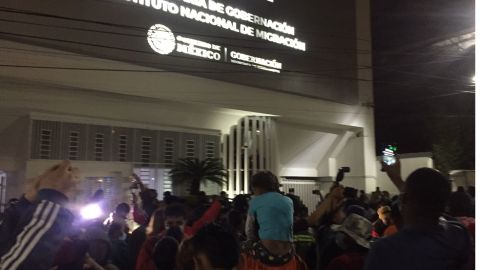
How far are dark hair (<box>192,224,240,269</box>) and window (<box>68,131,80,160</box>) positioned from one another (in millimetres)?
12999

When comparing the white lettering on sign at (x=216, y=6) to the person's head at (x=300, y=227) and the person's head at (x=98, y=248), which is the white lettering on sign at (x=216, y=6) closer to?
the person's head at (x=300, y=227)

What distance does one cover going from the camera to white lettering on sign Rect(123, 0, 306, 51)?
1596cm

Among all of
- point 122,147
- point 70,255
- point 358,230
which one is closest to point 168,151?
point 122,147

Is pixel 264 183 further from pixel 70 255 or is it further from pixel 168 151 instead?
pixel 168 151

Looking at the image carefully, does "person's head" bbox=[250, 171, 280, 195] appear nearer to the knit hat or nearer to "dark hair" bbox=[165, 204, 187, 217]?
"dark hair" bbox=[165, 204, 187, 217]

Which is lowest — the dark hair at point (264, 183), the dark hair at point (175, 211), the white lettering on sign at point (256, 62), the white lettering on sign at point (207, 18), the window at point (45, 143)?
the dark hair at point (175, 211)

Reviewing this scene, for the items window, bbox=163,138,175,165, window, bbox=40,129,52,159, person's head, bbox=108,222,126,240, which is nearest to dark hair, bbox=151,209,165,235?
person's head, bbox=108,222,126,240

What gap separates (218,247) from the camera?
2.35 m

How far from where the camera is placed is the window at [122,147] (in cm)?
1577

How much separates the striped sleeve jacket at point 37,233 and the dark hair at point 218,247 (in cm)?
62

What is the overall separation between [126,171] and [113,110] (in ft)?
6.33

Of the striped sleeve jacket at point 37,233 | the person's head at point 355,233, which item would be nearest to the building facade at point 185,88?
the person's head at point 355,233

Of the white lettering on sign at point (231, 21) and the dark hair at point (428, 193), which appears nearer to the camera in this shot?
the dark hair at point (428, 193)

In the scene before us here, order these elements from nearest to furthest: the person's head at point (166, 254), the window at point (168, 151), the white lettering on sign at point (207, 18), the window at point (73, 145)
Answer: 1. the person's head at point (166, 254)
2. the window at point (73, 145)
3. the white lettering on sign at point (207, 18)
4. the window at point (168, 151)
